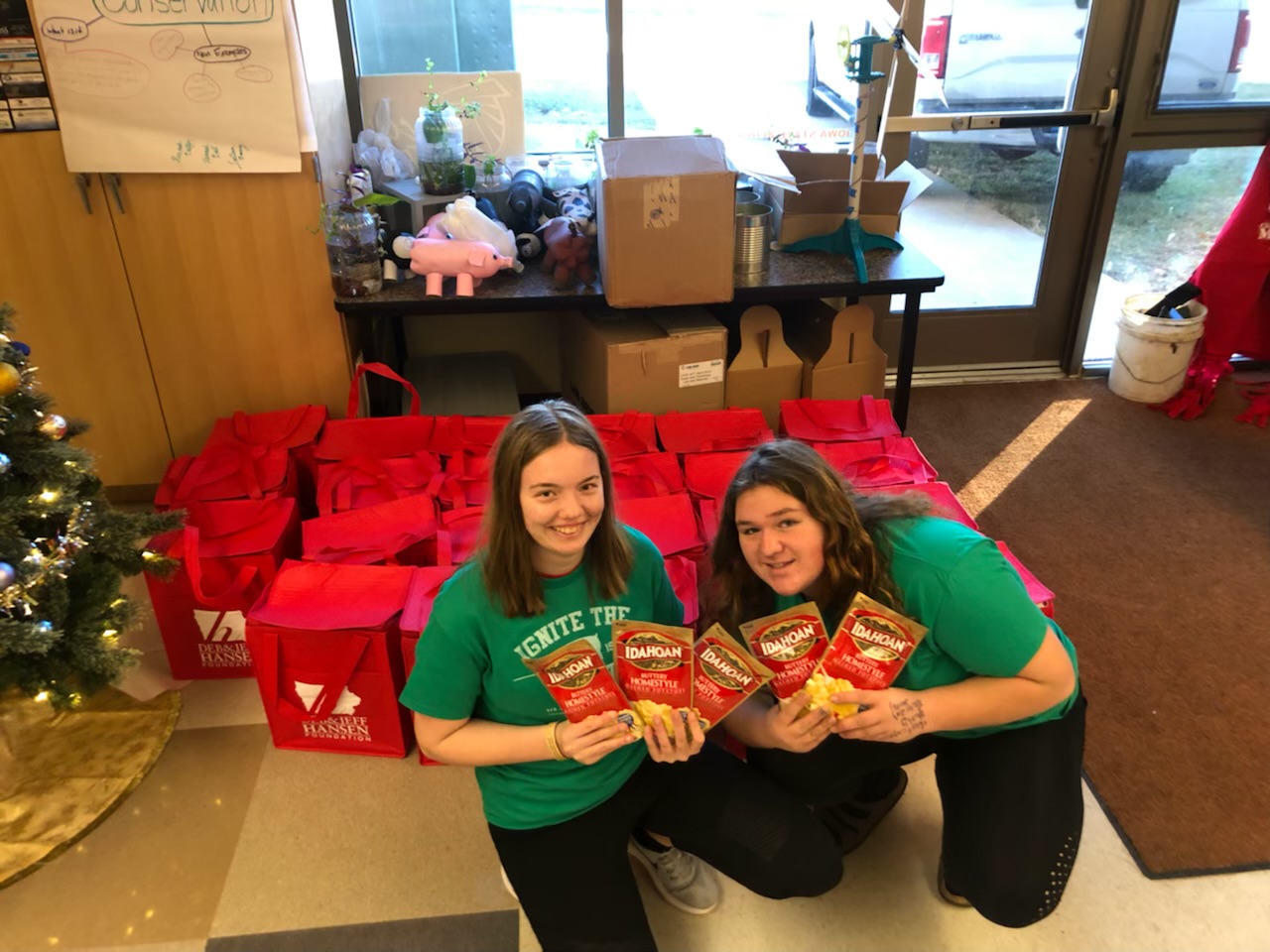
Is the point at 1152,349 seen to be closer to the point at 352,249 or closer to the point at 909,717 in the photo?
the point at 909,717

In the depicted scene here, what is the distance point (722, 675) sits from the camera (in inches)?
53.1

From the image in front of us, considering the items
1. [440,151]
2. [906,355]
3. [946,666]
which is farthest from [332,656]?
[906,355]

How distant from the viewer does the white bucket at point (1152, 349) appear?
3.20 m

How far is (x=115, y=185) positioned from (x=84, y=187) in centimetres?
Result: 7

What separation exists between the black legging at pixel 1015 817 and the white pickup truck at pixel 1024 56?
2.05 metres

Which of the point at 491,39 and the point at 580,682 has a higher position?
the point at 491,39

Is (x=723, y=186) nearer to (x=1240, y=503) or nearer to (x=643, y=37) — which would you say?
(x=643, y=37)

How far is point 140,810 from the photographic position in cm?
185

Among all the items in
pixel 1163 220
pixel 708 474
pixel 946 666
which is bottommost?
pixel 708 474

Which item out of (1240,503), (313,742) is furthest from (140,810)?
(1240,503)

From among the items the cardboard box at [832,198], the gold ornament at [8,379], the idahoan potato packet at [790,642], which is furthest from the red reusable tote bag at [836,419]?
the gold ornament at [8,379]

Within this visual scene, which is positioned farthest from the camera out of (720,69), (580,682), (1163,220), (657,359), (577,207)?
(1163,220)

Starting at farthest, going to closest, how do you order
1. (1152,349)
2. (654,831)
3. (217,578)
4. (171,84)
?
(1152,349)
(171,84)
(217,578)
(654,831)

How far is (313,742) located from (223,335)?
107 cm
